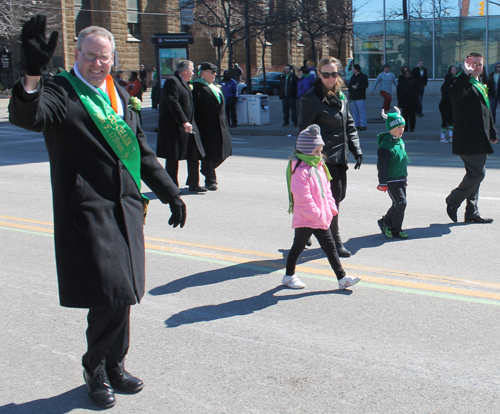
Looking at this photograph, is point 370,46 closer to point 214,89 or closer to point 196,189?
point 214,89

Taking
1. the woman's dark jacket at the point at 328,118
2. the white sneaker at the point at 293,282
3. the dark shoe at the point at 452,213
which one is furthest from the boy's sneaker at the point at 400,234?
the white sneaker at the point at 293,282

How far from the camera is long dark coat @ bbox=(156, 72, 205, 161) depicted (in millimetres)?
9151

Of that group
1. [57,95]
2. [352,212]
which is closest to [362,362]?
[57,95]

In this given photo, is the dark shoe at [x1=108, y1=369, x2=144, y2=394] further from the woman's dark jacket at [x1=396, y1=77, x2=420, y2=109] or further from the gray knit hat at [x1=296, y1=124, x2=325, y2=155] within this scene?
the woman's dark jacket at [x1=396, y1=77, x2=420, y2=109]

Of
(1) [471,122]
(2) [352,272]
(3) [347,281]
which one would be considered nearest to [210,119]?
(1) [471,122]

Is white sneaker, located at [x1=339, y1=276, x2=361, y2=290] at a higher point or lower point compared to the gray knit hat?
lower

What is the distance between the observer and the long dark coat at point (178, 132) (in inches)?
360

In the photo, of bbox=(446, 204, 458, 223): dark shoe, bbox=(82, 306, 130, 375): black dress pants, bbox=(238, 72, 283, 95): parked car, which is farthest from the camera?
bbox=(238, 72, 283, 95): parked car

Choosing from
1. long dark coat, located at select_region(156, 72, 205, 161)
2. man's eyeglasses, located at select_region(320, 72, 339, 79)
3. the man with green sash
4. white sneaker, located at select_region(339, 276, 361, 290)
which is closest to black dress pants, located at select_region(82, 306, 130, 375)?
the man with green sash

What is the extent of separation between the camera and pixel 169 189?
3590mm

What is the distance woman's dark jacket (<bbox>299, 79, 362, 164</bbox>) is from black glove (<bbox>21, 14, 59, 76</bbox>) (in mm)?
3599

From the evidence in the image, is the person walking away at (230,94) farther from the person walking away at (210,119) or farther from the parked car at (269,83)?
the parked car at (269,83)

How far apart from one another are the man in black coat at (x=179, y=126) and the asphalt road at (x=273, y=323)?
1512mm

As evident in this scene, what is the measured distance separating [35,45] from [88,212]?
88cm
